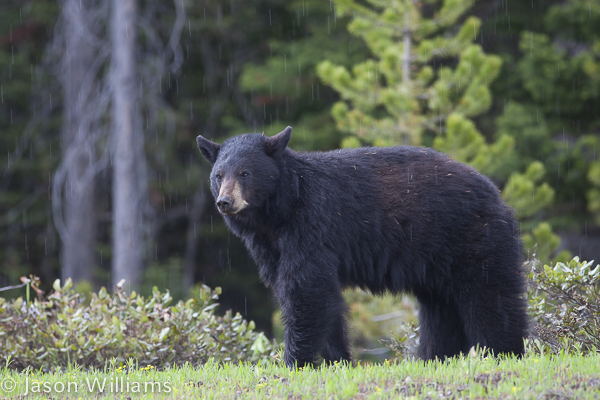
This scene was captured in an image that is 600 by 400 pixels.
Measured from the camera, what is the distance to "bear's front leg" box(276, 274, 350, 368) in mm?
4996

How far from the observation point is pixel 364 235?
5355 millimetres

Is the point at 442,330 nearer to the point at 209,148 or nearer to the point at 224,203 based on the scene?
the point at 224,203

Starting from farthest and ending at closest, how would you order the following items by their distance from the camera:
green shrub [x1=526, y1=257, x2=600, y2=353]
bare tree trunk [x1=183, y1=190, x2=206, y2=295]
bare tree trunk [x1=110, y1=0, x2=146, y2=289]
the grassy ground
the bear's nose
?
bare tree trunk [x1=183, y1=190, x2=206, y2=295] < bare tree trunk [x1=110, y1=0, x2=146, y2=289] < green shrub [x1=526, y1=257, x2=600, y2=353] < the bear's nose < the grassy ground

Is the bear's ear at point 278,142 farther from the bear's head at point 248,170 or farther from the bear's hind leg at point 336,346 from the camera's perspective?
the bear's hind leg at point 336,346

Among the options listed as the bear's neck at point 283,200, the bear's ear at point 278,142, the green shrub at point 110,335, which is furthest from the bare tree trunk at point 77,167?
the bear's neck at point 283,200

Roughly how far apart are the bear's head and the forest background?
5654 millimetres

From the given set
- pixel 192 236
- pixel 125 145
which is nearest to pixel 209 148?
pixel 125 145

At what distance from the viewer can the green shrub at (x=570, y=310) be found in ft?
18.0

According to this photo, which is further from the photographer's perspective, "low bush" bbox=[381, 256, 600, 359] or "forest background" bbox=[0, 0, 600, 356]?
"forest background" bbox=[0, 0, 600, 356]

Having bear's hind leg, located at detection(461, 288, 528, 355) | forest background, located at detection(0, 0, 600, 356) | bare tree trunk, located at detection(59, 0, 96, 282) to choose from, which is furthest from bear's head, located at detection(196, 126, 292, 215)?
bare tree trunk, located at detection(59, 0, 96, 282)

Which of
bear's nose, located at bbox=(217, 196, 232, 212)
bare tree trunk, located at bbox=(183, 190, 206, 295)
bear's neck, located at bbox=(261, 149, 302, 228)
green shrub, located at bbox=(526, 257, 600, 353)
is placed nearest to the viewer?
bear's nose, located at bbox=(217, 196, 232, 212)

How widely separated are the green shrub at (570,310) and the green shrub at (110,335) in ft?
8.86

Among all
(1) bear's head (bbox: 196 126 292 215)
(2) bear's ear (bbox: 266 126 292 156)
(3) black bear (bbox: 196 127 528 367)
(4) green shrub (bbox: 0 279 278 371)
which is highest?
(2) bear's ear (bbox: 266 126 292 156)

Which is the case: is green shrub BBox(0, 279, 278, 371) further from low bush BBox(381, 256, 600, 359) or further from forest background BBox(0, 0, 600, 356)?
forest background BBox(0, 0, 600, 356)
